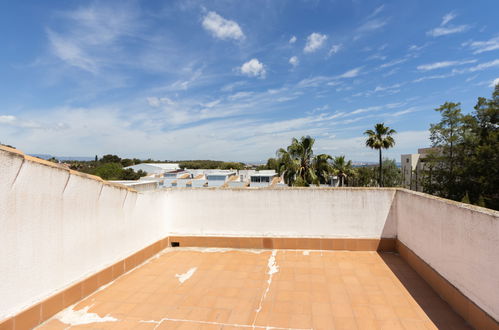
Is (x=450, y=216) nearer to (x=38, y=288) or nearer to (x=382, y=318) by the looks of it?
(x=382, y=318)

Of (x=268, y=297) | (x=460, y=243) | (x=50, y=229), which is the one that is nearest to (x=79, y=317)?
(x=50, y=229)

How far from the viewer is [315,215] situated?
530 centimetres

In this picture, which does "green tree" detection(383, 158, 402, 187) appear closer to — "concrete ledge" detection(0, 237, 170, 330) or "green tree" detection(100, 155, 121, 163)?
"concrete ledge" detection(0, 237, 170, 330)

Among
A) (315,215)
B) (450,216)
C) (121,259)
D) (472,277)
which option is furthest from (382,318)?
(121,259)

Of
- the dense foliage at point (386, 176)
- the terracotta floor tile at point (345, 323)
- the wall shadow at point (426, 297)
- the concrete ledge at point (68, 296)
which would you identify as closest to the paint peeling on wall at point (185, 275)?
the concrete ledge at point (68, 296)

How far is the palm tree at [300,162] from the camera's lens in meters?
11.0

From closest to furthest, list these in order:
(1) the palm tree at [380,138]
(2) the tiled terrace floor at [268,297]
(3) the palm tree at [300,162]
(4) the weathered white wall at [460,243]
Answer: (4) the weathered white wall at [460,243]
(2) the tiled terrace floor at [268,297]
(3) the palm tree at [300,162]
(1) the palm tree at [380,138]

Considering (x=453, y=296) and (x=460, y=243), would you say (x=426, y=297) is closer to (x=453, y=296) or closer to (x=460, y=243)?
(x=453, y=296)

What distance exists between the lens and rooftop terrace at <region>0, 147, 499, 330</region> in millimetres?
2771

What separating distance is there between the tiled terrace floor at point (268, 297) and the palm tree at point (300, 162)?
616 centimetres

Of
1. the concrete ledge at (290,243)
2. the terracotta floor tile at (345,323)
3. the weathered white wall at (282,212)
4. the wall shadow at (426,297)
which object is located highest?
the weathered white wall at (282,212)

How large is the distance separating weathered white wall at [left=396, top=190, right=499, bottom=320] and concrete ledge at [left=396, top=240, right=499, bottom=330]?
64 mm

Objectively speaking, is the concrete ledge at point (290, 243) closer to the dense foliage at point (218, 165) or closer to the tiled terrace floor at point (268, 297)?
the tiled terrace floor at point (268, 297)

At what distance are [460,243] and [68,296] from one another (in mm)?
5165
